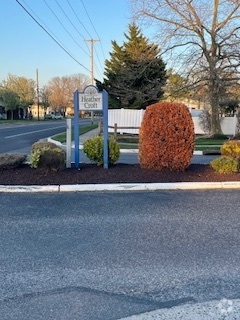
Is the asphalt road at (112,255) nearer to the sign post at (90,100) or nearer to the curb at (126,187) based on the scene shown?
the curb at (126,187)

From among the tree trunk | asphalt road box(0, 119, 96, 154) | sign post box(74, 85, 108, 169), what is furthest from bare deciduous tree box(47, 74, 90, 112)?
sign post box(74, 85, 108, 169)

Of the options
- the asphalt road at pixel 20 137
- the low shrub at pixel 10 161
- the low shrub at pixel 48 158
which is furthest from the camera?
the asphalt road at pixel 20 137

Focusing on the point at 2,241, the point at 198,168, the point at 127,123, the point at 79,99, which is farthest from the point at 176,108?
the point at 127,123

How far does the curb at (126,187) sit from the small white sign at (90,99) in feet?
8.01

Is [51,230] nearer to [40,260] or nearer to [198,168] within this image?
[40,260]

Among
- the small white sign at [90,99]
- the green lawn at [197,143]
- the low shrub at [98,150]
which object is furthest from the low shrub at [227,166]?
the green lawn at [197,143]

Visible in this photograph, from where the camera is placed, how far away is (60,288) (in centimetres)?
321

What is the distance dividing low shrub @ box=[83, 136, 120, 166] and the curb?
5.07ft

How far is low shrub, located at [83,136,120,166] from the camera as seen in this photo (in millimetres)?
8477

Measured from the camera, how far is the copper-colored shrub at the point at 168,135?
795cm

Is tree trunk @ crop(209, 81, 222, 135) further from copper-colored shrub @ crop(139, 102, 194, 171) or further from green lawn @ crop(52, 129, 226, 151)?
copper-colored shrub @ crop(139, 102, 194, 171)

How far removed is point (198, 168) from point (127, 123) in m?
18.1

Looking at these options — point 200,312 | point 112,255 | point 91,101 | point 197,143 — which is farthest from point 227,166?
point 197,143

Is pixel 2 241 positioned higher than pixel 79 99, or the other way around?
pixel 79 99
